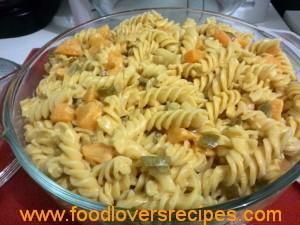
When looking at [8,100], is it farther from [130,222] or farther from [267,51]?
[267,51]

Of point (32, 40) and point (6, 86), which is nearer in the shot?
point (6, 86)

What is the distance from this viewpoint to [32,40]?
1338 mm

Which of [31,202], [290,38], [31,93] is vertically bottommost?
[31,202]

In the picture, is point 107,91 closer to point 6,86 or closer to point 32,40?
point 6,86

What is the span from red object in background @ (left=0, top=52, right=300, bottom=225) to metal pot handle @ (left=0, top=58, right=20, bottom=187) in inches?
0.5

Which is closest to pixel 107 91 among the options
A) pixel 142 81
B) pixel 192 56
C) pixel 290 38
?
pixel 142 81

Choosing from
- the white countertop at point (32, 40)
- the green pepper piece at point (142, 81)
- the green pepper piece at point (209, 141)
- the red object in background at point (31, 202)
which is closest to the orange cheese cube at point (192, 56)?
the green pepper piece at point (142, 81)

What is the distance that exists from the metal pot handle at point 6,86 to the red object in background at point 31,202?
0.01 m

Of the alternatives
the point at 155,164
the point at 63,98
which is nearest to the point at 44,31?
the point at 63,98

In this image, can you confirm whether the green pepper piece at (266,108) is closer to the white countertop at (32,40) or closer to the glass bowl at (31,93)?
the glass bowl at (31,93)

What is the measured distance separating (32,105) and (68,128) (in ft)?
0.50

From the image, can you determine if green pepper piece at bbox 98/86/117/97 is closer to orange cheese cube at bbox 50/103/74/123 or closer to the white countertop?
orange cheese cube at bbox 50/103/74/123

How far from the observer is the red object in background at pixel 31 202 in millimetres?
779

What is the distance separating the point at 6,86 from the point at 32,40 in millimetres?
350
